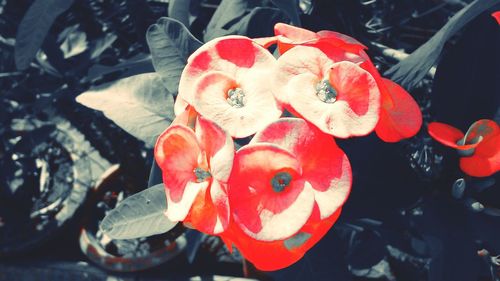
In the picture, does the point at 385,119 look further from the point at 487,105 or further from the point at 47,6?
the point at 47,6

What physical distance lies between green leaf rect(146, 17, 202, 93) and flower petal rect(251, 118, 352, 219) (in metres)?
0.26

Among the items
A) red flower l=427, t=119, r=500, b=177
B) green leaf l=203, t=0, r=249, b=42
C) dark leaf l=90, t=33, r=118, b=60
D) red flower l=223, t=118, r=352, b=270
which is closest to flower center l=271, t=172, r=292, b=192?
red flower l=223, t=118, r=352, b=270

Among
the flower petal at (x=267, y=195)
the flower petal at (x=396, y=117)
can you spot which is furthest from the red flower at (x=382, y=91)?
the flower petal at (x=267, y=195)

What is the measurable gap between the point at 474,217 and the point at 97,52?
0.78 meters

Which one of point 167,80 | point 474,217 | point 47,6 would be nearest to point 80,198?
point 47,6

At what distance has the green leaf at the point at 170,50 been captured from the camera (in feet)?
2.13

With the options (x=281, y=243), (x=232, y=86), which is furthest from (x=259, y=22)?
(x=281, y=243)

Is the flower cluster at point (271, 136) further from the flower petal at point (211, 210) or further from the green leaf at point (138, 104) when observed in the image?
the green leaf at point (138, 104)

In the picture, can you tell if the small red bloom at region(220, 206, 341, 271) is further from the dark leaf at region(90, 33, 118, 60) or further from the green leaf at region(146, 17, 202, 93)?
the dark leaf at region(90, 33, 118, 60)

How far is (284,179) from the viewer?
1.43 feet

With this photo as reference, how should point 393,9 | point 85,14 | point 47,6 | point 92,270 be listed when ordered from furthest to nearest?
point 92,270
point 85,14
point 393,9
point 47,6

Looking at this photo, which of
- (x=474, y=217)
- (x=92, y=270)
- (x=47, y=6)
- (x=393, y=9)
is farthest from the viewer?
(x=92, y=270)

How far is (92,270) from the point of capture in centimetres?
125

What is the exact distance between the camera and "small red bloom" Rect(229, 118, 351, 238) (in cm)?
41
